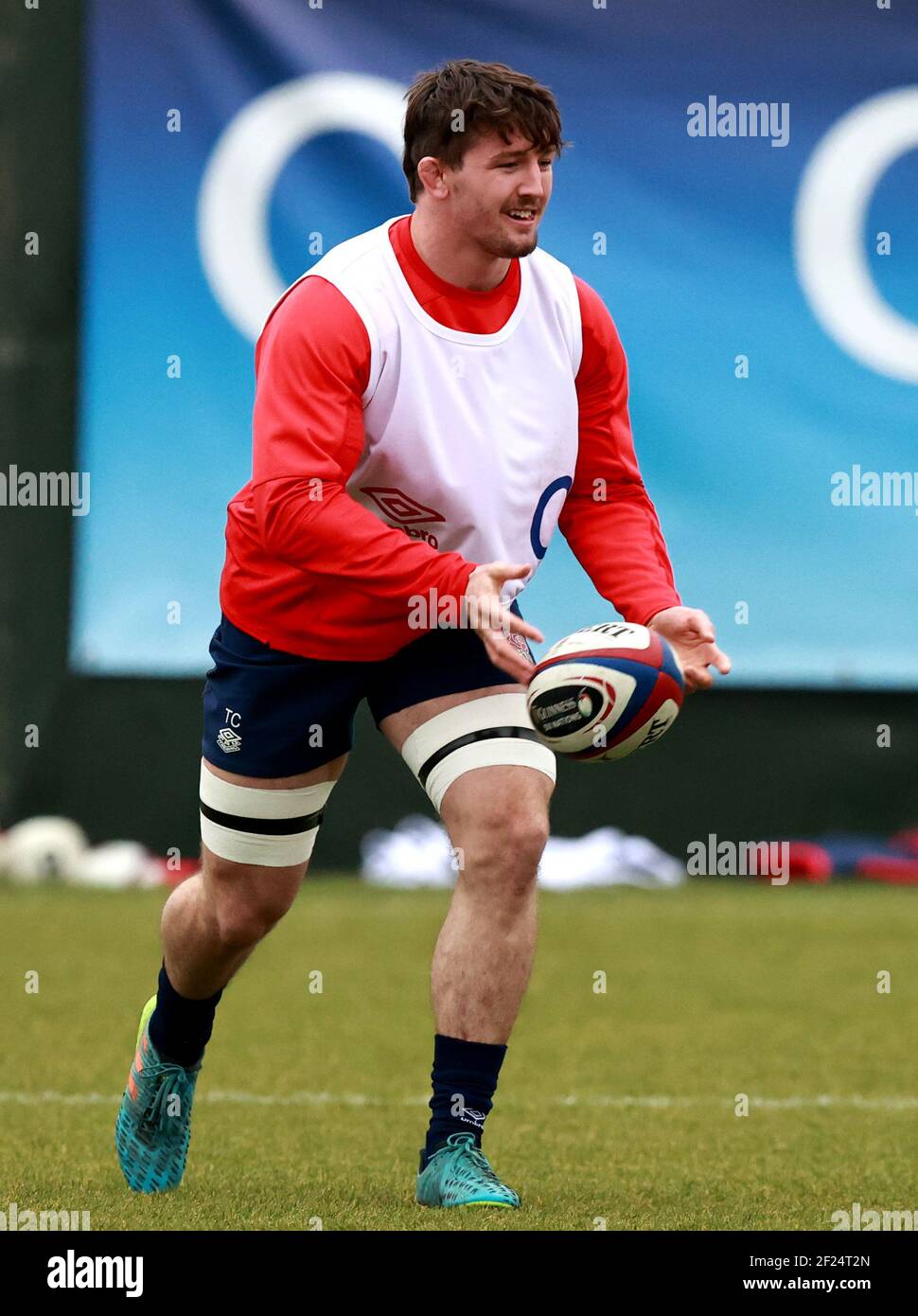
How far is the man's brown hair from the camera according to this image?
3.73 metres

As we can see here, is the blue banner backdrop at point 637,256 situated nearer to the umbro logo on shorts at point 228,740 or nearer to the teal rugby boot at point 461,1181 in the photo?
the umbro logo on shorts at point 228,740

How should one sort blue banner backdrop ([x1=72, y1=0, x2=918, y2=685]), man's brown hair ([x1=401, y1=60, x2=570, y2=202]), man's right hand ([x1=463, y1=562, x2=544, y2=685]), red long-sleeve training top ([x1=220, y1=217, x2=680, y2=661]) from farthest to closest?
blue banner backdrop ([x1=72, y1=0, x2=918, y2=685]) < man's brown hair ([x1=401, y1=60, x2=570, y2=202]) < red long-sleeve training top ([x1=220, y1=217, x2=680, y2=661]) < man's right hand ([x1=463, y1=562, x2=544, y2=685])

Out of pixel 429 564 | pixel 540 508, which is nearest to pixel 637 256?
pixel 540 508

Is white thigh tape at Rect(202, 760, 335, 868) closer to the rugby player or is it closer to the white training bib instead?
the rugby player

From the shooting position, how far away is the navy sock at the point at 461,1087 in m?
3.79

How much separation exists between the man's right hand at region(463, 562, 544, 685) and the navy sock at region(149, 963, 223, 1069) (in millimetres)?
1105

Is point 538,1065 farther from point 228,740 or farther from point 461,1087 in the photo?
point 228,740

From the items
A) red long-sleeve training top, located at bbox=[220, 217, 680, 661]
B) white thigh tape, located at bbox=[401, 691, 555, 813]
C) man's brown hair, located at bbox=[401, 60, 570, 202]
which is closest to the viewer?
red long-sleeve training top, located at bbox=[220, 217, 680, 661]

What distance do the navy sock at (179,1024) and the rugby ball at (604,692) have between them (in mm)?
1016

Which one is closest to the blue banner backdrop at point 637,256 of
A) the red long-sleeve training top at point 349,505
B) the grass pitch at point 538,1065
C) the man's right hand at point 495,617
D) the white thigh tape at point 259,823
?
the grass pitch at point 538,1065

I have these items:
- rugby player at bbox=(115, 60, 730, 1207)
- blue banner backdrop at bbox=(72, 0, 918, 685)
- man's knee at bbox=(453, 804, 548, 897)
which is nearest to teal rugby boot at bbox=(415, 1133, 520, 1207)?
rugby player at bbox=(115, 60, 730, 1207)

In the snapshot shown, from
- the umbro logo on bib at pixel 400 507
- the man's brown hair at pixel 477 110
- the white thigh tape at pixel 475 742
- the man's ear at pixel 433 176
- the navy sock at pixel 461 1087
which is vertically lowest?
the navy sock at pixel 461 1087

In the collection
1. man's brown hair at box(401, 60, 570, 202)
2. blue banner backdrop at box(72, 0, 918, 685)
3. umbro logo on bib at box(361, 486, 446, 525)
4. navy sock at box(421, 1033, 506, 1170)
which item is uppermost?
blue banner backdrop at box(72, 0, 918, 685)

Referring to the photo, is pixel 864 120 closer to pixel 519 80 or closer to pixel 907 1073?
pixel 907 1073
